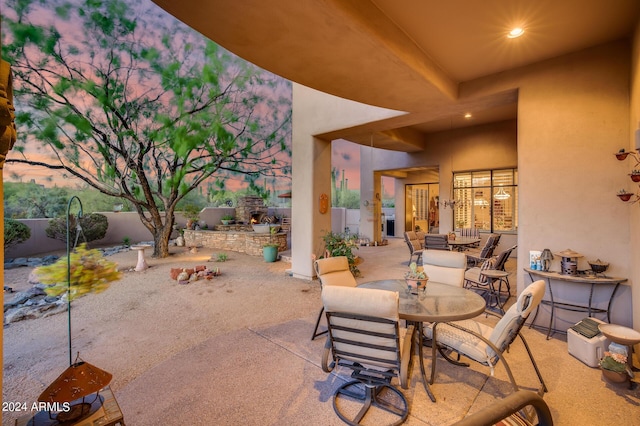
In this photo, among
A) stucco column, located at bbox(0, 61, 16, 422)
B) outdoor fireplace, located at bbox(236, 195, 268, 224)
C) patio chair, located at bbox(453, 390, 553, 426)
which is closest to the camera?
patio chair, located at bbox(453, 390, 553, 426)

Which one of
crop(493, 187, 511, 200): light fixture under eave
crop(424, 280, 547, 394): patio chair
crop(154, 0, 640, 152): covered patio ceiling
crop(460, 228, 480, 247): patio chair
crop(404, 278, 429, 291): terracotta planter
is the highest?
crop(154, 0, 640, 152): covered patio ceiling

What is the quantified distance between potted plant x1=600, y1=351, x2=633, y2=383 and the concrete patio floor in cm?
7

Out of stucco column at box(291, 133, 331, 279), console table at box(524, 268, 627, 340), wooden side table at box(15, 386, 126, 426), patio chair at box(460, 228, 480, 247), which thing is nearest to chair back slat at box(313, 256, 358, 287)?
wooden side table at box(15, 386, 126, 426)

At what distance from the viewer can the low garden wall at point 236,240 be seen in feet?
31.7

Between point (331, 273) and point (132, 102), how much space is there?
8.30m

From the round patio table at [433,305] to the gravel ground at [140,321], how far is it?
6.48ft

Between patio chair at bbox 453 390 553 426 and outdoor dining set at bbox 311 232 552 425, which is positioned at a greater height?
patio chair at bbox 453 390 553 426

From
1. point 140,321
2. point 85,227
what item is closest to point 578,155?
point 140,321

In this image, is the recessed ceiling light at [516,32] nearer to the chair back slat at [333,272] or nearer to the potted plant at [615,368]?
the chair back slat at [333,272]

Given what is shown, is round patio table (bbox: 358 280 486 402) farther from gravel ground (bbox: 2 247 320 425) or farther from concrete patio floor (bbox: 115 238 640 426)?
gravel ground (bbox: 2 247 320 425)

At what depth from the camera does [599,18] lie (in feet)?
9.33

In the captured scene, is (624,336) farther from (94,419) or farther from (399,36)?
(94,419)

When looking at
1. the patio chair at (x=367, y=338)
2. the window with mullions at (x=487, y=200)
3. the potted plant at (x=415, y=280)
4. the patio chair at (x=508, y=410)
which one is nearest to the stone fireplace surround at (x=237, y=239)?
the window with mullions at (x=487, y=200)

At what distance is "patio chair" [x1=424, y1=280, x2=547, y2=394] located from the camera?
2.14 m
